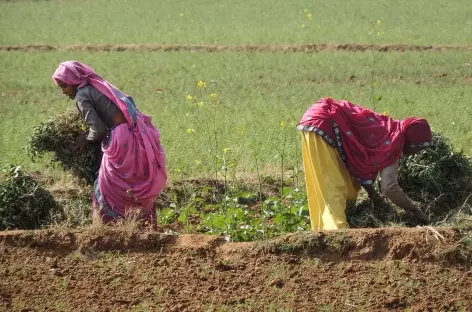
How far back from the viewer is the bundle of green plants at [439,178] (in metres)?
8.15

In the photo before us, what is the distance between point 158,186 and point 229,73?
930 centimetres

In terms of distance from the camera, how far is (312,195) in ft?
24.2

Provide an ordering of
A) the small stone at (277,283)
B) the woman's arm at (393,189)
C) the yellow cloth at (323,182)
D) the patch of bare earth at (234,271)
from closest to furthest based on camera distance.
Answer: the patch of bare earth at (234,271)
the small stone at (277,283)
the yellow cloth at (323,182)
the woman's arm at (393,189)

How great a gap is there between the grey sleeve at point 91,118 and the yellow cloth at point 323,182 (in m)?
1.60

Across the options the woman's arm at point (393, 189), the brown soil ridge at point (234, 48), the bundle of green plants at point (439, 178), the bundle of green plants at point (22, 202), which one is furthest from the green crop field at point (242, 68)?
the bundle of green plants at point (22, 202)

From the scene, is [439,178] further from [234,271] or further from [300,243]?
[234,271]

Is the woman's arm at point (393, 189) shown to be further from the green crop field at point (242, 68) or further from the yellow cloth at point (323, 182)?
the green crop field at point (242, 68)

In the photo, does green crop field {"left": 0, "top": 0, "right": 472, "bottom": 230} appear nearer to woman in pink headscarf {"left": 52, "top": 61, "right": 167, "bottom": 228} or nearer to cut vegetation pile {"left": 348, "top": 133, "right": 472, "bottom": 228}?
woman in pink headscarf {"left": 52, "top": 61, "right": 167, "bottom": 228}

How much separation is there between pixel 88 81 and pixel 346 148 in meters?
2.12

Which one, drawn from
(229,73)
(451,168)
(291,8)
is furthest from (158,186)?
(291,8)

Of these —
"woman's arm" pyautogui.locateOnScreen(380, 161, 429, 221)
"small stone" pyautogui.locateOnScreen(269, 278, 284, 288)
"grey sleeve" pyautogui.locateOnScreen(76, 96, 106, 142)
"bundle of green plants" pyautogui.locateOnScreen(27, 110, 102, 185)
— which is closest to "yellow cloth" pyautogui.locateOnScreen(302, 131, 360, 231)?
"woman's arm" pyautogui.locateOnScreen(380, 161, 429, 221)

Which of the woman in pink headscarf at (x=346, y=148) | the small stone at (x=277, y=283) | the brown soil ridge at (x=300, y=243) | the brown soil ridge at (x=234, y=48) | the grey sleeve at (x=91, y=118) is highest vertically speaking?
the brown soil ridge at (x=234, y=48)

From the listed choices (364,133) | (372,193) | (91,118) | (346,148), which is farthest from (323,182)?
(91,118)

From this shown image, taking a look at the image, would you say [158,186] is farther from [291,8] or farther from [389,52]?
[291,8]
